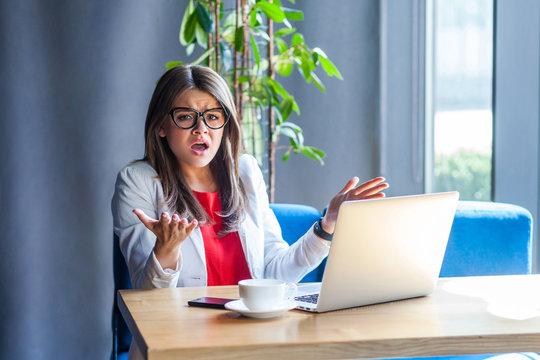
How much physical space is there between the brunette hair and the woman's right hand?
334mm

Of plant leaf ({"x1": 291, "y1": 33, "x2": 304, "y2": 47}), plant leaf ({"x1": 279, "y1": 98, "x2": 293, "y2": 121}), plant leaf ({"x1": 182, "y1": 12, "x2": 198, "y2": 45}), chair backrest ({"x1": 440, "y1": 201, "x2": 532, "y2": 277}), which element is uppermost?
plant leaf ({"x1": 182, "y1": 12, "x2": 198, "y2": 45})

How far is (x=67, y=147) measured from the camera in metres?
2.65

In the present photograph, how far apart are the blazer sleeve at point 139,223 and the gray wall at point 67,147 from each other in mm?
1065

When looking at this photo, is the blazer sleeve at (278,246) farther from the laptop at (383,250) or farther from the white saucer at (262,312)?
the white saucer at (262,312)

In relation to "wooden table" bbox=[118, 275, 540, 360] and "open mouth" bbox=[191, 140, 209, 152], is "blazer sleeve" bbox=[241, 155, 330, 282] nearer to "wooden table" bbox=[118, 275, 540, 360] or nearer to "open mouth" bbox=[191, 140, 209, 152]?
"open mouth" bbox=[191, 140, 209, 152]

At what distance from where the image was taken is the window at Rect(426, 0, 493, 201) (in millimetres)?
2920

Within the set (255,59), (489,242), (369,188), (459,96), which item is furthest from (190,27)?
(459,96)

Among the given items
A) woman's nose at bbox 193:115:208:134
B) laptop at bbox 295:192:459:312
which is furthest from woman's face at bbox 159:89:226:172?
laptop at bbox 295:192:459:312

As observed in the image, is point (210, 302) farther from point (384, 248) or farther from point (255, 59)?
point (255, 59)

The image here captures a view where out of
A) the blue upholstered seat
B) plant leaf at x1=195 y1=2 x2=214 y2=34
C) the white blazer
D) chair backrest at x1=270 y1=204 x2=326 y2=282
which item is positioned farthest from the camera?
plant leaf at x1=195 y1=2 x2=214 y2=34

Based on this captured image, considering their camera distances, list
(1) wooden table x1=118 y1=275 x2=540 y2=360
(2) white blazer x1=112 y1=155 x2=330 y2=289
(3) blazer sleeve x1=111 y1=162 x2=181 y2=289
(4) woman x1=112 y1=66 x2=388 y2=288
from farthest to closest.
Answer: (4) woman x1=112 y1=66 x2=388 y2=288 < (2) white blazer x1=112 y1=155 x2=330 y2=289 < (3) blazer sleeve x1=111 y1=162 x2=181 y2=289 < (1) wooden table x1=118 y1=275 x2=540 y2=360

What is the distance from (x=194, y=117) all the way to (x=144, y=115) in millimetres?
1150

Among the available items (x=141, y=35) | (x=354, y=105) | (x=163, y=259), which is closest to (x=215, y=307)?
(x=163, y=259)

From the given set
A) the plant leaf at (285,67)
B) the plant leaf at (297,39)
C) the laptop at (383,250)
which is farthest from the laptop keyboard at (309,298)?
the plant leaf at (285,67)
